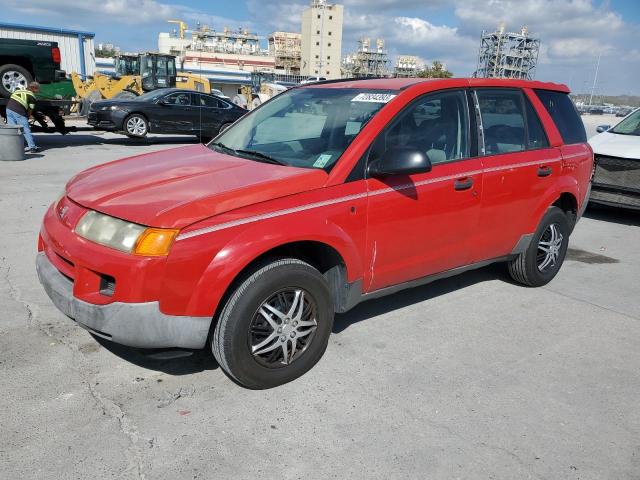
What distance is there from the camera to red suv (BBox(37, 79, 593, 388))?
2756 mm

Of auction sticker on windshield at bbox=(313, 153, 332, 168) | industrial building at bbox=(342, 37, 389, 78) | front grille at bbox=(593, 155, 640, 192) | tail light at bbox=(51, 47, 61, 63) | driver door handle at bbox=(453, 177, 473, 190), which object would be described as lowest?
front grille at bbox=(593, 155, 640, 192)

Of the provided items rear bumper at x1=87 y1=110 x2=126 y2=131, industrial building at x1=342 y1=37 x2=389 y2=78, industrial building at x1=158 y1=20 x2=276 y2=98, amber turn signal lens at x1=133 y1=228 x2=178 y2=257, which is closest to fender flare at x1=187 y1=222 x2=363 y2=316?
amber turn signal lens at x1=133 y1=228 x2=178 y2=257

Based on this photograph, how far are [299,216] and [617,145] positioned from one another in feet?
22.0

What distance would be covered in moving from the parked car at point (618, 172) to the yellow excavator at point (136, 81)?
13510 millimetres

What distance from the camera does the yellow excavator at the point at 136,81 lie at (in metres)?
21.2

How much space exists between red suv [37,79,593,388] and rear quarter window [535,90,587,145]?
0.72ft

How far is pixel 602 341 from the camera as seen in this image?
159 inches

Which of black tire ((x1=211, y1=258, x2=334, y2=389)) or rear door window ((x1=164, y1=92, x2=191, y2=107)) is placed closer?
black tire ((x1=211, y1=258, x2=334, y2=389))

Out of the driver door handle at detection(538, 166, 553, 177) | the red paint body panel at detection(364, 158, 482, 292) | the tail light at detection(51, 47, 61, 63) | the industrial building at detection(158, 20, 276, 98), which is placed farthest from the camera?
the industrial building at detection(158, 20, 276, 98)

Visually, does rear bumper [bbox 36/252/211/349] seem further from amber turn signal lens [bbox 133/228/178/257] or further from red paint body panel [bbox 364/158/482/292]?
red paint body panel [bbox 364/158/482/292]

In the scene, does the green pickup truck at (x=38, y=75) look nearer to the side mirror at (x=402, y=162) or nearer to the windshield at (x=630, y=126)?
the side mirror at (x=402, y=162)

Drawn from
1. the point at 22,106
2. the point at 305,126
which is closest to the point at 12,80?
the point at 22,106

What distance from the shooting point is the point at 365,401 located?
3088mm

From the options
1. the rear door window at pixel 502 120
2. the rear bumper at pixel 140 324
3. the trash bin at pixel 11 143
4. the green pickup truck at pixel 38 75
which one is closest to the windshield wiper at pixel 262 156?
the rear bumper at pixel 140 324
